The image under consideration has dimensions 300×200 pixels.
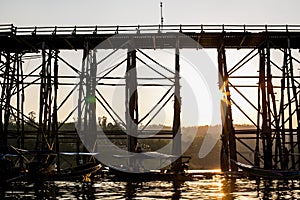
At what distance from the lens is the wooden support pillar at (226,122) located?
24828 mm

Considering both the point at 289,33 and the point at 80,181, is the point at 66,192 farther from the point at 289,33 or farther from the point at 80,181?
the point at 289,33

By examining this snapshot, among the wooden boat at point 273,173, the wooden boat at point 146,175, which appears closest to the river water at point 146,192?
the wooden boat at point 273,173

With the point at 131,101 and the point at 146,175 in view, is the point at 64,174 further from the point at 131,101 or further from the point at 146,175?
the point at 131,101

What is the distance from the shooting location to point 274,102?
86.5ft

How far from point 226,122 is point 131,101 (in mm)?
6016

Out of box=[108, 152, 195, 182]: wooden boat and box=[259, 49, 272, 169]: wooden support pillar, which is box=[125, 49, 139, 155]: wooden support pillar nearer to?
box=[108, 152, 195, 182]: wooden boat

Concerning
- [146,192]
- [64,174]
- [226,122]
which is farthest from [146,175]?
[226,122]

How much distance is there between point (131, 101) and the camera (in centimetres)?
2636

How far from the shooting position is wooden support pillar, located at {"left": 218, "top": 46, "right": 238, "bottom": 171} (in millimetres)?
24828

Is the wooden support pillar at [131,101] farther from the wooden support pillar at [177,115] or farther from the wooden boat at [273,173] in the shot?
the wooden boat at [273,173]

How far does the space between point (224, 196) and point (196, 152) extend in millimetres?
59429

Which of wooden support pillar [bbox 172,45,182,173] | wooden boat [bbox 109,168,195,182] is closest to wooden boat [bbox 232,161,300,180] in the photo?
wooden boat [bbox 109,168,195,182]

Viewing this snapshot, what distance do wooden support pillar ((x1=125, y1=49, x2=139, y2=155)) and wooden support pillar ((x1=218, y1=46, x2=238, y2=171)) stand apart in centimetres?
544

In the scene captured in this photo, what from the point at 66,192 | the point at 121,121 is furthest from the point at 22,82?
the point at 66,192
